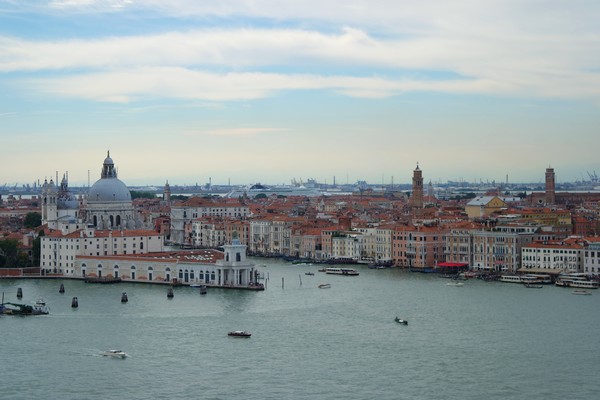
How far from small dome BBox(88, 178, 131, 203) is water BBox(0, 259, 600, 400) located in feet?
25.2

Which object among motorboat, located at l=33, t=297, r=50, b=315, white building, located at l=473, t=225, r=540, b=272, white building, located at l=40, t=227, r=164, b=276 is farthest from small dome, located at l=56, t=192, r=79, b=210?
motorboat, located at l=33, t=297, r=50, b=315

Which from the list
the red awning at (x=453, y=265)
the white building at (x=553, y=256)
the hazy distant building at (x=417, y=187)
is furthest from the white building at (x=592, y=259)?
the hazy distant building at (x=417, y=187)

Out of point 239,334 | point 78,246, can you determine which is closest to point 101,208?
point 78,246

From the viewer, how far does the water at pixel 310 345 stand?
12000 mm

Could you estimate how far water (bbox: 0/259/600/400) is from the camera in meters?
12.0

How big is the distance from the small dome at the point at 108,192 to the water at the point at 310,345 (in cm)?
769

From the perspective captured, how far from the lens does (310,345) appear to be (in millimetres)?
14328

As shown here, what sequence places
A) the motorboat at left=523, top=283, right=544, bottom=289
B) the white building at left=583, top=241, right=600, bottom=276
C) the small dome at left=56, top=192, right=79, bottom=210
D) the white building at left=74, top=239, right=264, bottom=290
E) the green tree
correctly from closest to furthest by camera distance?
the motorboat at left=523, top=283, right=544, bottom=289 → the white building at left=74, top=239, right=264, bottom=290 → the white building at left=583, top=241, right=600, bottom=276 → the green tree → the small dome at left=56, top=192, right=79, bottom=210

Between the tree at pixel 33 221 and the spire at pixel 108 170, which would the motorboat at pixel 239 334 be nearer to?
the spire at pixel 108 170

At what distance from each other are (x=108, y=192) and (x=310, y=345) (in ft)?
49.0

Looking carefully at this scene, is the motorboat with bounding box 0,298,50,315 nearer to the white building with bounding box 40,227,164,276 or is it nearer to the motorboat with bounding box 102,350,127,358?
the motorboat with bounding box 102,350,127,358

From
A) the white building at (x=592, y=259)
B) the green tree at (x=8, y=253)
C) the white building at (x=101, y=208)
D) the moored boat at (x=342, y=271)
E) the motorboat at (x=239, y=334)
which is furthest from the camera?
the white building at (x=101, y=208)

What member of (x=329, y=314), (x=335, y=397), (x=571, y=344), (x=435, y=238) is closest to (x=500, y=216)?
(x=435, y=238)

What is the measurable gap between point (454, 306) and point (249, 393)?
7010 mm
